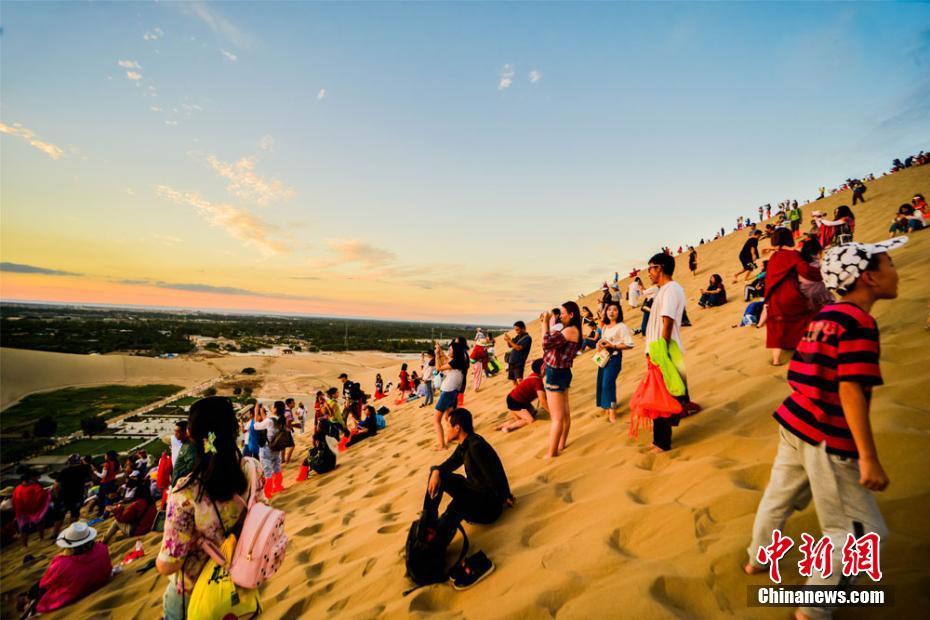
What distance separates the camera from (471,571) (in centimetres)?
266

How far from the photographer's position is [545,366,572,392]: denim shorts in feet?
13.3

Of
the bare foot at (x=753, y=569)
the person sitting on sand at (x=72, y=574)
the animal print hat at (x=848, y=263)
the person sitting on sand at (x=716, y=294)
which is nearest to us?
the animal print hat at (x=848, y=263)

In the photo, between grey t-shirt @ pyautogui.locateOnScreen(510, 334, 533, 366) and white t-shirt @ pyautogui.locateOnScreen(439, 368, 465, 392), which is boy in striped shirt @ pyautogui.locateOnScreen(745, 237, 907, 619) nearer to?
white t-shirt @ pyautogui.locateOnScreen(439, 368, 465, 392)

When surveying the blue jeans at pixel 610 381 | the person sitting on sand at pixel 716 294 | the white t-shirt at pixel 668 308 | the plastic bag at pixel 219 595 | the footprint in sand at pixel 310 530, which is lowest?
the footprint in sand at pixel 310 530

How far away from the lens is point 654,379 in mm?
3377

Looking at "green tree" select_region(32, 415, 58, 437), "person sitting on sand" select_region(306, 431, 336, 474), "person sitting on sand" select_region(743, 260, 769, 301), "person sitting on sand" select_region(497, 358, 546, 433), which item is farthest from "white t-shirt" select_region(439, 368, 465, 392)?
"green tree" select_region(32, 415, 58, 437)

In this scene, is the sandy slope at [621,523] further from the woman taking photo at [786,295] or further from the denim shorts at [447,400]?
the denim shorts at [447,400]

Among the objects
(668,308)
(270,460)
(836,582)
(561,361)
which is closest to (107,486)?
(270,460)

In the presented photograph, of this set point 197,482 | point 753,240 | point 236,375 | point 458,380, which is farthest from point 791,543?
point 236,375

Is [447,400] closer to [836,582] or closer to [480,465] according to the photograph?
→ [480,465]

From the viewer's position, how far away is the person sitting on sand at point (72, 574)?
14.4 feet

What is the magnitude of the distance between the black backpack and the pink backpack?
1.13 metres

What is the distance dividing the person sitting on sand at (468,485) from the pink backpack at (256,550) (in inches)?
51.5

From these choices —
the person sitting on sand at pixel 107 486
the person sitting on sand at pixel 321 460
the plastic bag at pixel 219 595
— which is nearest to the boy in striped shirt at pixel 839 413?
the plastic bag at pixel 219 595
